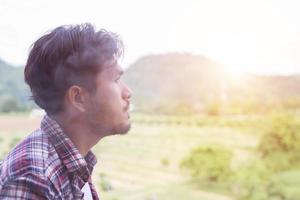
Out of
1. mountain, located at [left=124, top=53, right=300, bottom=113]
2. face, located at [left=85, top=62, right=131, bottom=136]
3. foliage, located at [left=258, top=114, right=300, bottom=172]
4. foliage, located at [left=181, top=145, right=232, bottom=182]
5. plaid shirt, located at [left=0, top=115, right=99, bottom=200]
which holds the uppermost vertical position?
face, located at [left=85, top=62, right=131, bottom=136]

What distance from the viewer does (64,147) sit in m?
0.75

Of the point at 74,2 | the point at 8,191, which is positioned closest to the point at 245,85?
the point at 74,2

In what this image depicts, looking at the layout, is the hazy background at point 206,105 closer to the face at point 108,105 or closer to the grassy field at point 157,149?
the grassy field at point 157,149

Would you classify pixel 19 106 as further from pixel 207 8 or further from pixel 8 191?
pixel 8 191

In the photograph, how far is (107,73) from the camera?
796 mm

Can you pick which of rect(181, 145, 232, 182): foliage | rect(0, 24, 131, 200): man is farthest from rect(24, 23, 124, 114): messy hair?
rect(181, 145, 232, 182): foliage

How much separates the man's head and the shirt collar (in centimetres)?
4

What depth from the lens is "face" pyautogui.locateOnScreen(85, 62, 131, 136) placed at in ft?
2.60

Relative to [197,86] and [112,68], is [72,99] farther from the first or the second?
[197,86]

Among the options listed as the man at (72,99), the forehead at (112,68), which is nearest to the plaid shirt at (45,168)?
the man at (72,99)

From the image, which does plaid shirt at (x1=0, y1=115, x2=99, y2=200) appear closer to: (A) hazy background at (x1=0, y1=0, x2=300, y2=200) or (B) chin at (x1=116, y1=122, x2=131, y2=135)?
(B) chin at (x1=116, y1=122, x2=131, y2=135)

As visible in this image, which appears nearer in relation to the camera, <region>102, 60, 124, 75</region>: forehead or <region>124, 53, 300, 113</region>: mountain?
<region>102, 60, 124, 75</region>: forehead

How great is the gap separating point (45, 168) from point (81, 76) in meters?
0.15

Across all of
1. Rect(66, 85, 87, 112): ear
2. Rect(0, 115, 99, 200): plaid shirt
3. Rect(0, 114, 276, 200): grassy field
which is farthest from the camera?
Rect(0, 114, 276, 200): grassy field
